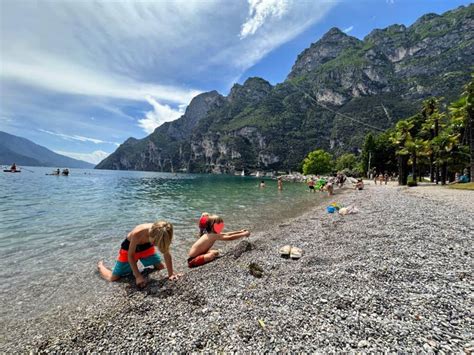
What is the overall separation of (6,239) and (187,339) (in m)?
11.6

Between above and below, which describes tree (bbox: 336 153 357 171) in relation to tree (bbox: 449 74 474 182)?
below

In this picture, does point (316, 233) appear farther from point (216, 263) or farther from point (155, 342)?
point (155, 342)

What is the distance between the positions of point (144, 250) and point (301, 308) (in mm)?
4673

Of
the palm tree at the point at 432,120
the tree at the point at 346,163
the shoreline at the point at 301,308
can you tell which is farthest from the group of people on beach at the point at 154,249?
the tree at the point at 346,163

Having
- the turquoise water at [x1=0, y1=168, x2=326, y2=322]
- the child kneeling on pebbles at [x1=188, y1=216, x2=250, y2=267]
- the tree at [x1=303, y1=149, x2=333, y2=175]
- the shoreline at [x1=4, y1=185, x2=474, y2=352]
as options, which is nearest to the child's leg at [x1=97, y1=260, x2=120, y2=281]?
the turquoise water at [x1=0, y1=168, x2=326, y2=322]

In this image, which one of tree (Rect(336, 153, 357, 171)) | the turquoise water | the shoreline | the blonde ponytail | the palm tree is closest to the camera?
the shoreline

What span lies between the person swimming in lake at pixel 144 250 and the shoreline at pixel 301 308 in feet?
1.24

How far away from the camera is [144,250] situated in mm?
6699

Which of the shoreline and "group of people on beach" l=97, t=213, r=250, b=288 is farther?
"group of people on beach" l=97, t=213, r=250, b=288

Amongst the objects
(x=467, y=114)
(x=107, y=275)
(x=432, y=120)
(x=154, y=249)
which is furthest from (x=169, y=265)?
(x=432, y=120)

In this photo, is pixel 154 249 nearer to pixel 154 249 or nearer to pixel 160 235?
pixel 154 249

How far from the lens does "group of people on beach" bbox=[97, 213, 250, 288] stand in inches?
217

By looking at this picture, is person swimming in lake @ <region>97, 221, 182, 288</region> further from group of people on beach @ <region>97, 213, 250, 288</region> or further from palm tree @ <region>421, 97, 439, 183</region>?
palm tree @ <region>421, 97, 439, 183</region>

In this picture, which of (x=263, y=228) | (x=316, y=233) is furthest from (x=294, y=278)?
(x=263, y=228)
